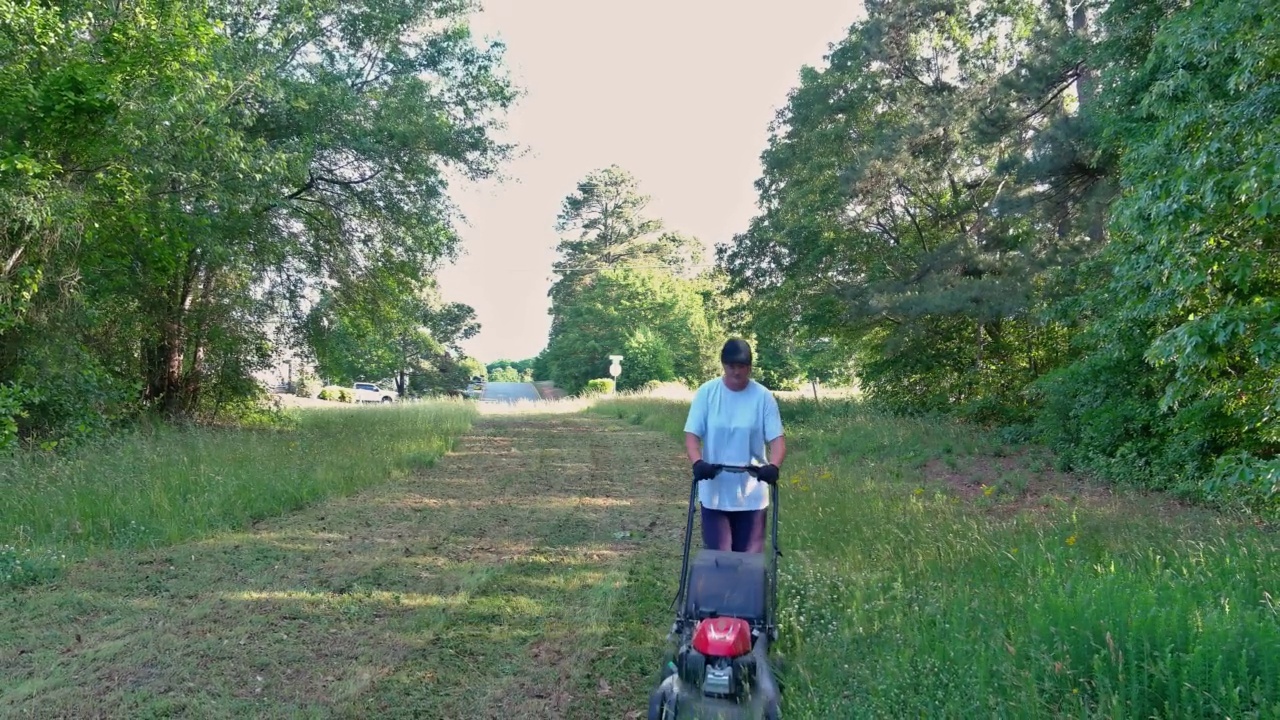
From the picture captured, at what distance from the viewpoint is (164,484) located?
7742 mm

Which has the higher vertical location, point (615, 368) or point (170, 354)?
point (615, 368)

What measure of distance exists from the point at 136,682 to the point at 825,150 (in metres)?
18.3

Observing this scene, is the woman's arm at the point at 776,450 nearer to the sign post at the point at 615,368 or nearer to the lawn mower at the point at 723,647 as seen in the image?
the lawn mower at the point at 723,647

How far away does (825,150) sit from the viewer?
1897 cm

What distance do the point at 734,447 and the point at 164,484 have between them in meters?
6.73

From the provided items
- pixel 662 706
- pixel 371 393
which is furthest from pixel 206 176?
pixel 371 393

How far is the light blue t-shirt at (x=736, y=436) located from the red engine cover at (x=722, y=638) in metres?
0.99

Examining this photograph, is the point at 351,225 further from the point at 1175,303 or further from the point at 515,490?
the point at 1175,303

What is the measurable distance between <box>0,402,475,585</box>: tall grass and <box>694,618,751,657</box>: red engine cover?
16.8ft

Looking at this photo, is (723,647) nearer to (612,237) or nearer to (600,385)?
(600,385)

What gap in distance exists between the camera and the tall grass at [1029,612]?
2.93 metres

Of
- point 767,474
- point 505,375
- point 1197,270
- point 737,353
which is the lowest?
point 767,474

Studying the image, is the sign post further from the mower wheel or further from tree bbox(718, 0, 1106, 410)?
the mower wheel

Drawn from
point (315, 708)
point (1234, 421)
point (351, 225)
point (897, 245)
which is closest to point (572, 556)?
point (315, 708)
